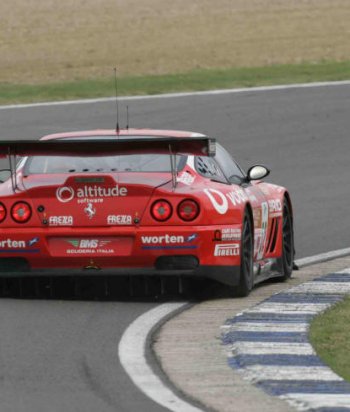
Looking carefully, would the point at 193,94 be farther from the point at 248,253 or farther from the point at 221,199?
the point at 221,199

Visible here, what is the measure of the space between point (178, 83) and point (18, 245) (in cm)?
1948

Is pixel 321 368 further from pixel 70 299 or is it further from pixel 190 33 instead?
pixel 190 33

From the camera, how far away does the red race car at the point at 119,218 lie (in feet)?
32.0

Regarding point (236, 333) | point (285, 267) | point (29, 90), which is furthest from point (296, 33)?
point (236, 333)

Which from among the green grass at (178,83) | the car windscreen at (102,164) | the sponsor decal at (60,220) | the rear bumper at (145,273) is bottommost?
the green grass at (178,83)

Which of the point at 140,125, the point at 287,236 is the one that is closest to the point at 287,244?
the point at 287,236

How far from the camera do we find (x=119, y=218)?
32.3 feet

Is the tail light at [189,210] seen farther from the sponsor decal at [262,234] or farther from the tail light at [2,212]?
the tail light at [2,212]

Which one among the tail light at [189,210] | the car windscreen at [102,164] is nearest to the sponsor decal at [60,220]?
the car windscreen at [102,164]

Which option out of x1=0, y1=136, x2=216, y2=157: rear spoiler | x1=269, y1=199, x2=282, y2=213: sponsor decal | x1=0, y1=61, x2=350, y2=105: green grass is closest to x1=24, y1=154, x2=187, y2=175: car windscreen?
x1=0, y1=136, x2=216, y2=157: rear spoiler

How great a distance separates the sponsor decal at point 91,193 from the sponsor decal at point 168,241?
0.33 m

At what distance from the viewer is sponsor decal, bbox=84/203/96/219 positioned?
9867 millimetres

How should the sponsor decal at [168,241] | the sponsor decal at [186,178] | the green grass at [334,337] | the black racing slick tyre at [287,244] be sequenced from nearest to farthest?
the green grass at [334,337] < the sponsor decal at [168,241] < the sponsor decal at [186,178] < the black racing slick tyre at [287,244]

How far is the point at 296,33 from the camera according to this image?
46844 millimetres
